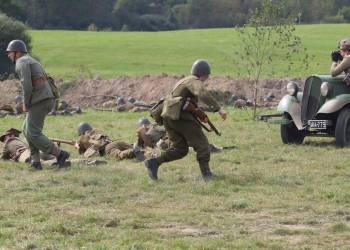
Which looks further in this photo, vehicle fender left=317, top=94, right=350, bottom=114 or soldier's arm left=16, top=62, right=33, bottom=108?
vehicle fender left=317, top=94, right=350, bottom=114

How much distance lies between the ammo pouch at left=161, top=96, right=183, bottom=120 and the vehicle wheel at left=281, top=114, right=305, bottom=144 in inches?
199

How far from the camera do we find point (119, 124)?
21688 mm

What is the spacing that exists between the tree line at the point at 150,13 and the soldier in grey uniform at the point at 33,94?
71219 mm

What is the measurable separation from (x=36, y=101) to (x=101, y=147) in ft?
7.02

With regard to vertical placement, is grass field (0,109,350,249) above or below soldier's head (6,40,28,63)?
below

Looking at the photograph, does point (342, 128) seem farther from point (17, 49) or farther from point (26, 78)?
point (17, 49)

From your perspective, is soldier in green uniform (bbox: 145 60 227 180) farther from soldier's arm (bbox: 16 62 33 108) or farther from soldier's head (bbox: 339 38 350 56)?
soldier's head (bbox: 339 38 350 56)

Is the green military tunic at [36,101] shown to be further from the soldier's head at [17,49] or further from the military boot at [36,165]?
the military boot at [36,165]

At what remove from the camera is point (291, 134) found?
16.6 meters

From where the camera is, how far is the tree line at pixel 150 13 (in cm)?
8619

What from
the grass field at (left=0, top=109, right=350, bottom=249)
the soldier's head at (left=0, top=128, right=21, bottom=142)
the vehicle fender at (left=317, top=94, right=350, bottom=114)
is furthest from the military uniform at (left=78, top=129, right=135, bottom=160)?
the vehicle fender at (left=317, top=94, right=350, bottom=114)

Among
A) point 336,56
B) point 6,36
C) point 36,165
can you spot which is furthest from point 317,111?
point 6,36

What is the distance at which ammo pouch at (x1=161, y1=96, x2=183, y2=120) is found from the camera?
11.7 m

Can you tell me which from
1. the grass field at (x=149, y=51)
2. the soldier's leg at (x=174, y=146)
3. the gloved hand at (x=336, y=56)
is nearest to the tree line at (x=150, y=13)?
the grass field at (x=149, y=51)
